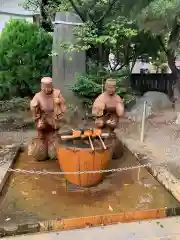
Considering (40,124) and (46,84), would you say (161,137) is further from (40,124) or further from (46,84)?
(46,84)

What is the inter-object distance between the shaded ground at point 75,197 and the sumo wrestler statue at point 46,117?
0.62 m

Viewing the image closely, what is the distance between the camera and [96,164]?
3.83 meters

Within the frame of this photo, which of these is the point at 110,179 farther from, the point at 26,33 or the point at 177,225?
the point at 26,33

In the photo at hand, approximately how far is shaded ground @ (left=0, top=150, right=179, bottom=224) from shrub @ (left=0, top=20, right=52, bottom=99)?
4.68m

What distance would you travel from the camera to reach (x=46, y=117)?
472cm

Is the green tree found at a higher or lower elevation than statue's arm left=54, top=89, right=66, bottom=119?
higher

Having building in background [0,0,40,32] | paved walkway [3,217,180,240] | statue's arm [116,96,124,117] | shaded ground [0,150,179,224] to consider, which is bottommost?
paved walkway [3,217,180,240]

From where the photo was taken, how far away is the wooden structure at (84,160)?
3742 mm

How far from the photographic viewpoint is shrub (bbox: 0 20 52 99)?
835cm

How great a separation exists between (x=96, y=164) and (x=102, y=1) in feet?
16.5

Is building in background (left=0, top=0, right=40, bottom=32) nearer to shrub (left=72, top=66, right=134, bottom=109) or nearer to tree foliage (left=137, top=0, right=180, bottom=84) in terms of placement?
shrub (left=72, top=66, right=134, bottom=109)

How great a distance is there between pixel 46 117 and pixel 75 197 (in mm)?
1504

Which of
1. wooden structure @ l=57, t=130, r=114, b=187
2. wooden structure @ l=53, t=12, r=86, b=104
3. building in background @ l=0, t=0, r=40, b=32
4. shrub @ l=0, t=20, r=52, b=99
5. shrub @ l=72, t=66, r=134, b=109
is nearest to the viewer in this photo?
wooden structure @ l=57, t=130, r=114, b=187

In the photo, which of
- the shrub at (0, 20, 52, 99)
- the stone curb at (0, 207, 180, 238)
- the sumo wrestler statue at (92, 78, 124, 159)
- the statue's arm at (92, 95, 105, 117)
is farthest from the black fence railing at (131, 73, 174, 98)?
the stone curb at (0, 207, 180, 238)
